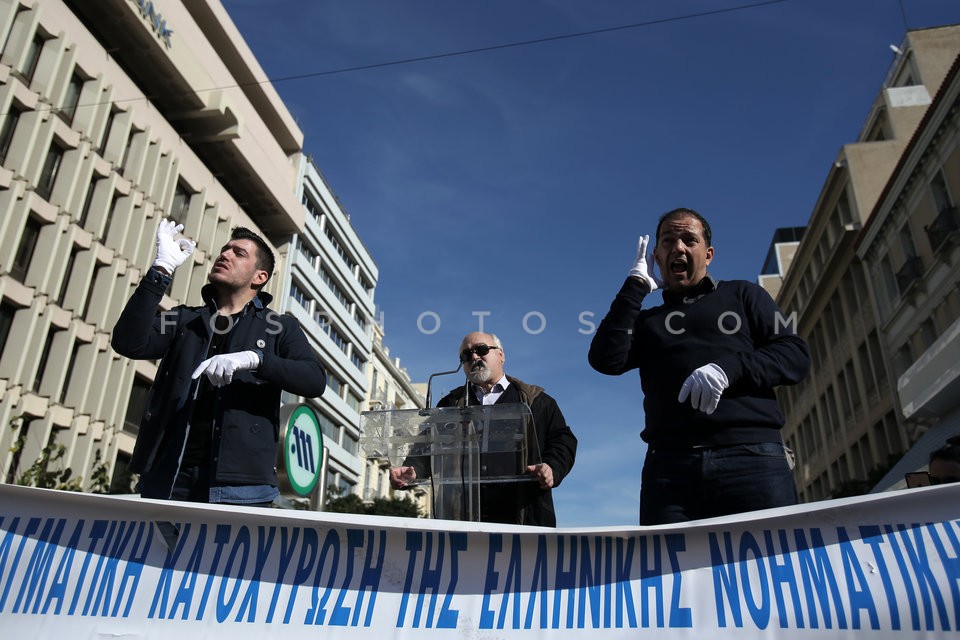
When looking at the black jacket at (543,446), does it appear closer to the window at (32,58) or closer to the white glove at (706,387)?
the white glove at (706,387)

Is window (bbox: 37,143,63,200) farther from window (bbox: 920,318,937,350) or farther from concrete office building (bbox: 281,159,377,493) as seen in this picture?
window (bbox: 920,318,937,350)

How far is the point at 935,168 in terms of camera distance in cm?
2389

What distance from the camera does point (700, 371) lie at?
2.81m

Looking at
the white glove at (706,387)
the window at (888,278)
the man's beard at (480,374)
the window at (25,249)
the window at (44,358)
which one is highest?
the window at (888,278)

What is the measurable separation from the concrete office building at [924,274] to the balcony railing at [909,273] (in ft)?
0.11

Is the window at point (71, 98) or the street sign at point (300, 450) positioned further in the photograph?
the window at point (71, 98)

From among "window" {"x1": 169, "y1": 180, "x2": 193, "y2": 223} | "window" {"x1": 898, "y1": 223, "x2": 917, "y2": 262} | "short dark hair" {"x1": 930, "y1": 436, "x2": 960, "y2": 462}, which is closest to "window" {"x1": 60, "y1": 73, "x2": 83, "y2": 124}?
"window" {"x1": 169, "y1": 180, "x2": 193, "y2": 223}

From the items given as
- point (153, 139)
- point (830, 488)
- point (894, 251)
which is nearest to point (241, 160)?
point (153, 139)

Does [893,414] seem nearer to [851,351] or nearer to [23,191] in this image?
[851,351]

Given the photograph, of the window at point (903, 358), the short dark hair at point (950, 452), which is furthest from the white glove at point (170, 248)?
the window at point (903, 358)

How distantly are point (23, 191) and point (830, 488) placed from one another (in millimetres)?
36674

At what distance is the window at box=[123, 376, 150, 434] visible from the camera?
94.4 feet

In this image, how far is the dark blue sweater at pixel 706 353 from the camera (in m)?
2.90

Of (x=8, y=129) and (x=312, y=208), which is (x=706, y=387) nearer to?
(x=8, y=129)
